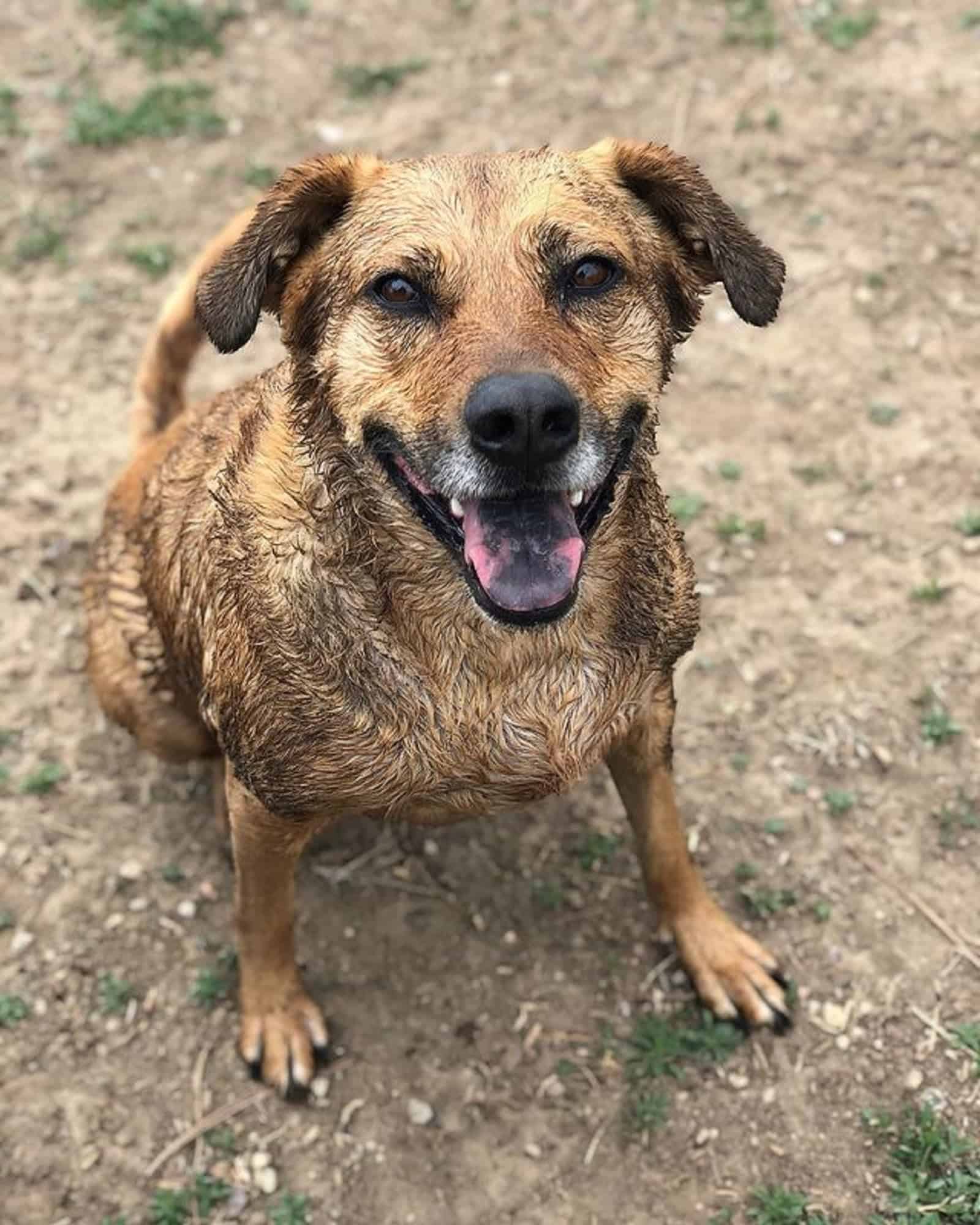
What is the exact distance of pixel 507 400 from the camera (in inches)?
101

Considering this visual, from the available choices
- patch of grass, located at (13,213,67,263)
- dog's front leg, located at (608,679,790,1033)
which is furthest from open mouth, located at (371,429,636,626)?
patch of grass, located at (13,213,67,263)

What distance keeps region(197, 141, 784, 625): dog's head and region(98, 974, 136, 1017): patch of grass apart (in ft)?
6.85

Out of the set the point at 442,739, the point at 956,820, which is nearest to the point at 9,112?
the point at 442,739

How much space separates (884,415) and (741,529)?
0.84 metres

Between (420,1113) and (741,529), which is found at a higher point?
(741,529)

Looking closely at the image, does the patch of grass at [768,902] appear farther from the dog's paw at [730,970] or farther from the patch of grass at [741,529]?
the patch of grass at [741,529]

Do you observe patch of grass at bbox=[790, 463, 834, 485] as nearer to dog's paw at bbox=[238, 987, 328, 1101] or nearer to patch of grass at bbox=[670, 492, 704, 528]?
patch of grass at bbox=[670, 492, 704, 528]

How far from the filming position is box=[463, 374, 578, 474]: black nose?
101 inches

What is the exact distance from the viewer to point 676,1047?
12.8 ft

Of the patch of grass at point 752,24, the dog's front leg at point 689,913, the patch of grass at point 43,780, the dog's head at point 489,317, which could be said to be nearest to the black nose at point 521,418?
the dog's head at point 489,317

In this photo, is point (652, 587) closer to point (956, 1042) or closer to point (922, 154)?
point (956, 1042)

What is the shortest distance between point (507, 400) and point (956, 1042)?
97.6 inches

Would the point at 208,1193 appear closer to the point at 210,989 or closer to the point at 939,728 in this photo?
the point at 210,989

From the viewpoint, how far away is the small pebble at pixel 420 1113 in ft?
12.6
